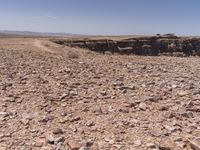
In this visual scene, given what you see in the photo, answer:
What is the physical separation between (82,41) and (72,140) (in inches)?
2055

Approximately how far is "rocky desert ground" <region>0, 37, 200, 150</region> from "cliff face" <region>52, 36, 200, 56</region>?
44.9 meters

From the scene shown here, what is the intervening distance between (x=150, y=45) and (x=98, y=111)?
64.8 m

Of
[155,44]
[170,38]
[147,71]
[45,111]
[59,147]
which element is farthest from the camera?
[170,38]

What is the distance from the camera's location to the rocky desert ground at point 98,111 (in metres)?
7.14

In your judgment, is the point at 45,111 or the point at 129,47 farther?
the point at 129,47

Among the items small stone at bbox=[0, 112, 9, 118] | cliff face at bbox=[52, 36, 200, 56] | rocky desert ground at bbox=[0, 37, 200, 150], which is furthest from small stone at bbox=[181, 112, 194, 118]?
cliff face at bbox=[52, 36, 200, 56]

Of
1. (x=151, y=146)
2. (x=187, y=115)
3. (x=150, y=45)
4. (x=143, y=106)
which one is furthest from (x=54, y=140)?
(x=150, y=45)

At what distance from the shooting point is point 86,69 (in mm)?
15906

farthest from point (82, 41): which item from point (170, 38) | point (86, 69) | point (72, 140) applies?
point (72, 140)

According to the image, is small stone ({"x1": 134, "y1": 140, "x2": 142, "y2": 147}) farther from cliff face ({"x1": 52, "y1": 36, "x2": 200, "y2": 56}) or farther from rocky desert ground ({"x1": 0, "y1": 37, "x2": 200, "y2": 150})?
cliff face ({"x1": 52, "y1": 36, "x2": 200, "y2": 56})

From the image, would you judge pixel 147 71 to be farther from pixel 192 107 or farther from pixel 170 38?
pixel 170 38

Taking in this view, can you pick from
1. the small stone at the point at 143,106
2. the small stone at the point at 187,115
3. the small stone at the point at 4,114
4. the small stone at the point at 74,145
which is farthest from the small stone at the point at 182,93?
the small stone at the point at 4,114

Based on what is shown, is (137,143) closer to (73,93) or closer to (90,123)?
(90,123)

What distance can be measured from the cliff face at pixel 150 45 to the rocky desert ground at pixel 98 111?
4489 cm
